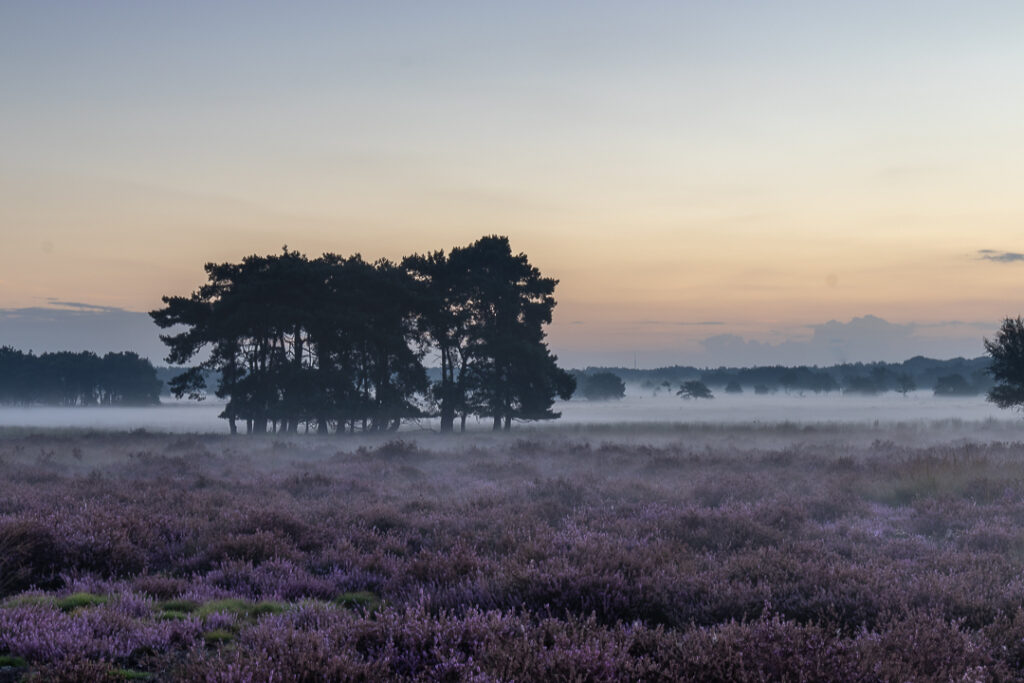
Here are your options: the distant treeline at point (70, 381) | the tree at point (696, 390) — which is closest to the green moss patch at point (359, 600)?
the tree at point (696, 390)

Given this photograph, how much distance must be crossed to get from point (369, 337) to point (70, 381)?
113626mm

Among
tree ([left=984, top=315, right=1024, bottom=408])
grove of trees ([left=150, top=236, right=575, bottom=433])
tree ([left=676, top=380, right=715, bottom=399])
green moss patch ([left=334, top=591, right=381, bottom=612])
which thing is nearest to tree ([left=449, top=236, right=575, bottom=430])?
grove of trees ([left=150, top=236, right=575, bottom=433])

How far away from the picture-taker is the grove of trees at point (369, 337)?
36.0m

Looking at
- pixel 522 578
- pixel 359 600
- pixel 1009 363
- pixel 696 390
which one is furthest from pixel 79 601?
pixel 696 390

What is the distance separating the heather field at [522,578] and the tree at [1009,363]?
22.0 m

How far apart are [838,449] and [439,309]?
73.7 feet

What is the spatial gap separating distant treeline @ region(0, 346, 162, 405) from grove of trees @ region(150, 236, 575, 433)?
10271 cm

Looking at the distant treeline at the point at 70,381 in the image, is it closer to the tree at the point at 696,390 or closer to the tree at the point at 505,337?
the tree at the point at 696,390

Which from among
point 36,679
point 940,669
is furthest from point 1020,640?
point 36,679

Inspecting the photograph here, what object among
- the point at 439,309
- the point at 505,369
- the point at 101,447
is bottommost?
the point at 101,447

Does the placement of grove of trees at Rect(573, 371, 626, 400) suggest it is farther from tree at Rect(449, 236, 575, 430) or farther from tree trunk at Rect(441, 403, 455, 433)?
tree trunk at Rect(441, 403, 455, 433)

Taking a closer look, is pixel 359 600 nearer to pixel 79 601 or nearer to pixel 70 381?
pixel 79 601

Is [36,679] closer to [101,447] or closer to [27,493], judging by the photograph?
[27,493]

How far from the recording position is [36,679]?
13.1 ft
